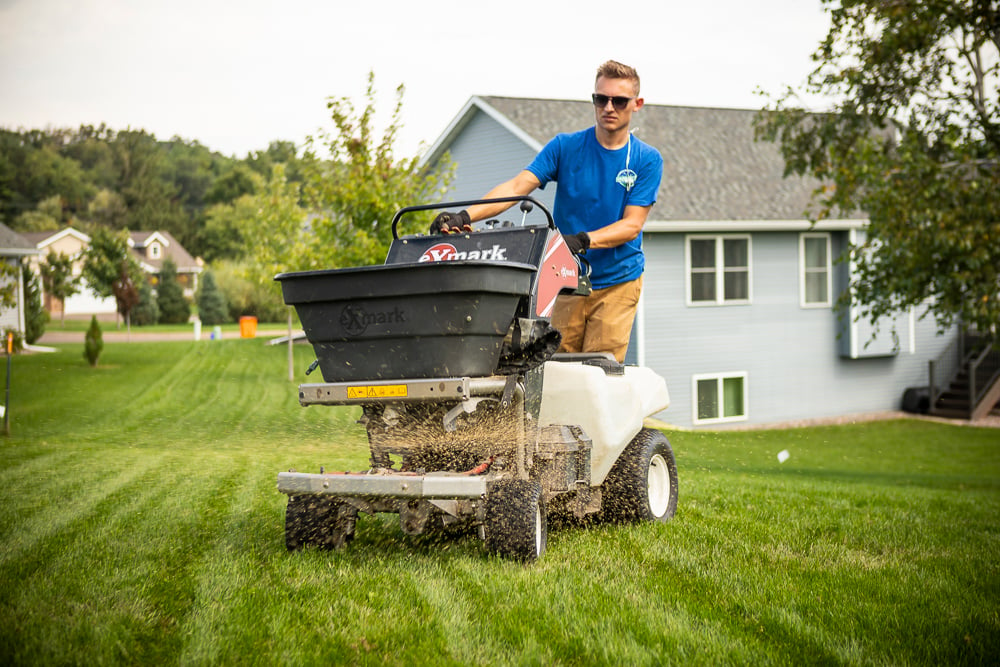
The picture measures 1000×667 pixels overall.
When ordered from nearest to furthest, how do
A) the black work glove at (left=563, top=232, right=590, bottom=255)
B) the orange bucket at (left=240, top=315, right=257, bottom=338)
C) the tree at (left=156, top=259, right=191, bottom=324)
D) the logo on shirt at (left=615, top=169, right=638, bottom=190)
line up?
1. the black work glove at (left=563, top=232, right=590, bottom=255)
2. the logo on shirt at (left=615, top=169, right=638, bottom=190)
3. the orange bucket at (left=240, top=315, right=257, bottom=338)
4. the tree at (left=156, top=259, right=191, bottom=324)

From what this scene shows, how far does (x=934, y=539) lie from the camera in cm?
613

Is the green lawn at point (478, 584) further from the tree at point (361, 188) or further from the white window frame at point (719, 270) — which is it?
the white window frame at point (719, 270)

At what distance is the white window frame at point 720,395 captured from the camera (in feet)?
68.8

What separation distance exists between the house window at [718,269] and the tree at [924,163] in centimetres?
601

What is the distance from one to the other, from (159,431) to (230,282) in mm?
42649

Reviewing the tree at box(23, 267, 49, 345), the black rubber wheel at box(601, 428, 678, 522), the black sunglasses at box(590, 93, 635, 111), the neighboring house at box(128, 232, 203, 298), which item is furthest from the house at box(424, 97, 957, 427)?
the neighboring house at box(128, 232, 203, 298)

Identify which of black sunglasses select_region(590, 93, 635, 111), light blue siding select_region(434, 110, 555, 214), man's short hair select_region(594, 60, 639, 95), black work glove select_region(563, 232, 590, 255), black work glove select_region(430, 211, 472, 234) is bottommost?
black work glove select_region(563, 232, 590, 255)

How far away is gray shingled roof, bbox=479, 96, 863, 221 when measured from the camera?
68.5 feet

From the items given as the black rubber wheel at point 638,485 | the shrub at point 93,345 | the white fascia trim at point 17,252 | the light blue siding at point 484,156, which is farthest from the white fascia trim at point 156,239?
the black rubber wheel at point 638,485

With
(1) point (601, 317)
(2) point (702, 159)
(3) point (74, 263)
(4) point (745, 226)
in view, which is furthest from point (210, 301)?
(1) point (601, 317)

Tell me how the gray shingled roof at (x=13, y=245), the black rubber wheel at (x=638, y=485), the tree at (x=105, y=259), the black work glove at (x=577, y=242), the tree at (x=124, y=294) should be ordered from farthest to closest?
the tree at (x=105, y=259) → the tree at (x=124, y=294) → the gray shingled roof at (x=13, y=245) → the black rubber wheel at (x=638, y=485) → the black work glove at (x=577, y=242)

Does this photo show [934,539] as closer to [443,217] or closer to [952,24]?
[443,217]

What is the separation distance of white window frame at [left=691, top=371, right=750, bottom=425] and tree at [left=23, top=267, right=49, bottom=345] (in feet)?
71.1

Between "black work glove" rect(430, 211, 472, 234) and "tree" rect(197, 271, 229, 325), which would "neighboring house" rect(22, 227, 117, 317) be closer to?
"tree" rect(197, 271, 229, 325)
